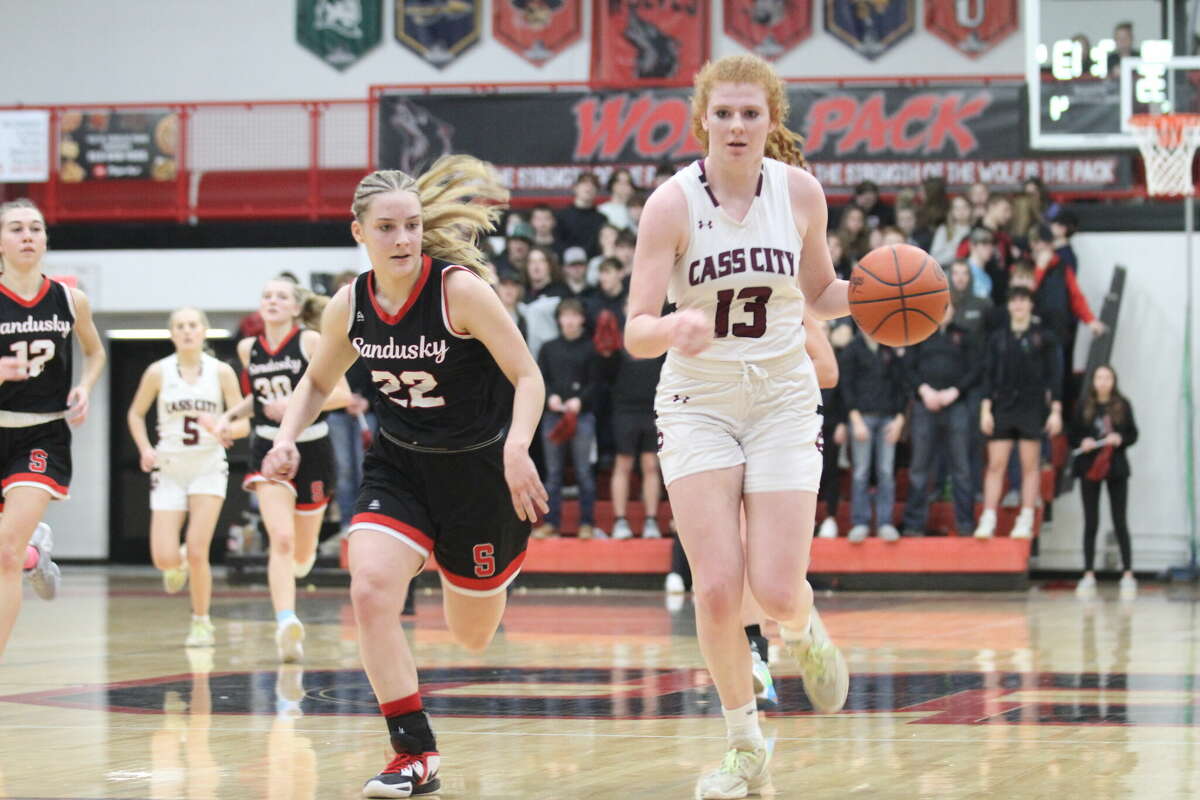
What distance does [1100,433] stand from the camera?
14.9 metres

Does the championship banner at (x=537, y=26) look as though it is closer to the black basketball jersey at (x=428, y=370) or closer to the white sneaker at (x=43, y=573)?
the white sneaker at (x=43, y=573)

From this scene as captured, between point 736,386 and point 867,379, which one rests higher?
point 867,379

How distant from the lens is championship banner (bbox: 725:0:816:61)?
20922 mm

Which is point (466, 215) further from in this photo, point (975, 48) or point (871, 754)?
point (975, 48)

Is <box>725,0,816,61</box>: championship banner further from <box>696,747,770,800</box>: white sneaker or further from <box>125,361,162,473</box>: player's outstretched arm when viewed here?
<box>696,747,770,800</box>: white sneaker

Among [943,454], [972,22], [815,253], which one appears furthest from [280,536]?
[972,22]

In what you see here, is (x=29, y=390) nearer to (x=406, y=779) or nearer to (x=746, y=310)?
(x=406, y=779)

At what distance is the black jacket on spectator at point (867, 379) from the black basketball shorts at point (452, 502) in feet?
30.6

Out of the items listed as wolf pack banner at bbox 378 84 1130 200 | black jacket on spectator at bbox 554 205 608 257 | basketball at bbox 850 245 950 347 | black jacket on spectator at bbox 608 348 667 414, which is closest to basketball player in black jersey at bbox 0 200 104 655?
basketball at bbox 850 245 950 347

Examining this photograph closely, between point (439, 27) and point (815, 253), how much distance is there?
17.2m

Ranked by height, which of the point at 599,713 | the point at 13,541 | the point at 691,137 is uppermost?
the point at 691,137

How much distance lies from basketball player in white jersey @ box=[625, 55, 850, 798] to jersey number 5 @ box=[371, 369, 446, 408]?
75cm

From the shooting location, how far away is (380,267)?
518 cm

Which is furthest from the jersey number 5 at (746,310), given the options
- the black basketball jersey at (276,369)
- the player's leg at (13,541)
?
the black basketball jersey at (276,369)
